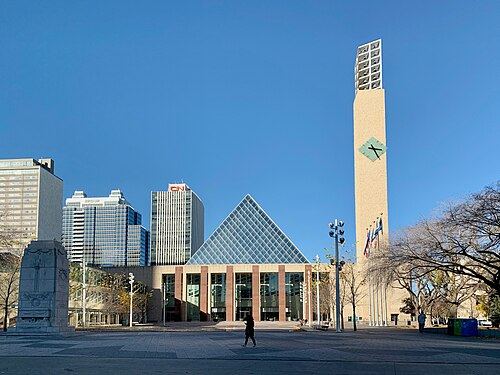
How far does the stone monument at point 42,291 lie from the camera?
31875mm

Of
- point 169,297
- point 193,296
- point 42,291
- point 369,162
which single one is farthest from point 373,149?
point 42,291

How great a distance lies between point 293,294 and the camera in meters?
92.4

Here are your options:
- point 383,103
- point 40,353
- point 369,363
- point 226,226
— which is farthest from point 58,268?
point 226,226

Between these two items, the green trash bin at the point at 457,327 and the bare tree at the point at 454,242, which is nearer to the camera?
the bare tree at the point at 454,242

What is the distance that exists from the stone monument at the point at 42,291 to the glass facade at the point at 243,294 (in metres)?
60.9

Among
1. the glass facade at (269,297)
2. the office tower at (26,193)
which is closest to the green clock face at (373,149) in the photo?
the glass facade at (269,297)

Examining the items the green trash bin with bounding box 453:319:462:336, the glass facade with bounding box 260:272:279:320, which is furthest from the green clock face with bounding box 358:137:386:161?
the green trash bin with bounding box 453:319:462:336

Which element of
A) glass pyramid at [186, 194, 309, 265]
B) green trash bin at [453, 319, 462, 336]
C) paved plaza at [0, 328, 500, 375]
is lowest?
green trash bin at [453, 319, 462, 336]

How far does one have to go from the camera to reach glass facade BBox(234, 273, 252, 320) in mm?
92812

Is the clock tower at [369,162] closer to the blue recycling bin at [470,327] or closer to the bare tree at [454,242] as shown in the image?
the bare tree at [454,242]

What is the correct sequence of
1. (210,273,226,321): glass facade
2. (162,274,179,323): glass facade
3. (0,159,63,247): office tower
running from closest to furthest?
(210,273,226,321): glass facade, (162,274,179,323): glass facade, (0,159,63,247): office tower

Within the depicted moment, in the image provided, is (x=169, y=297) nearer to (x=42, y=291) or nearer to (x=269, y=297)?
(x=269, y=297)

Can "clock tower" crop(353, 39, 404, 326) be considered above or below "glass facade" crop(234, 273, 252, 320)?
above

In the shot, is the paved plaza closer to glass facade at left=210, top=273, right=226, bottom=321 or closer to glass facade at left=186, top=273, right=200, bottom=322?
glass facade at left=210, top=273, right=226, bottom=321
